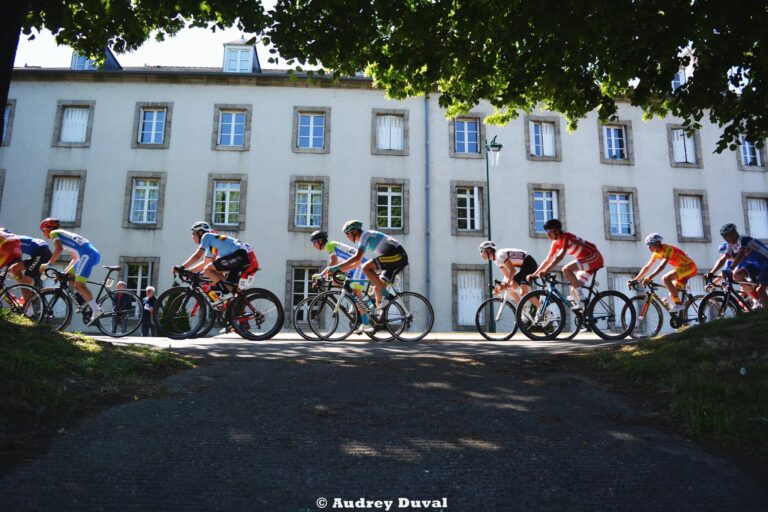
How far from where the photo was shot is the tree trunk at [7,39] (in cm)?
498

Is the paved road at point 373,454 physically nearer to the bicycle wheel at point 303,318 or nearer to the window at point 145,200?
the bicycle wheel at point 303,318

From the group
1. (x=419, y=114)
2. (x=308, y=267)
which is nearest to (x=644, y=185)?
(x=419, y=114)

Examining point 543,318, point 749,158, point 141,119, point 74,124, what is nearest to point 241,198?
point 141,119

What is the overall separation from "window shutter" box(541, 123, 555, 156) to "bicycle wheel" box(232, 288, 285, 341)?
56.8 ft

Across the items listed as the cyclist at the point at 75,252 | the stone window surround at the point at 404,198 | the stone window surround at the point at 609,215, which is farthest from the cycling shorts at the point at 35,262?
the stone window surround at the point at 609,215

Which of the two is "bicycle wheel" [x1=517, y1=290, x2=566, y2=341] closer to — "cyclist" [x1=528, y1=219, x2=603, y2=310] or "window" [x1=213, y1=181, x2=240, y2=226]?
"cyclist" [x1=528, y1=219, x2=603, y2=310]

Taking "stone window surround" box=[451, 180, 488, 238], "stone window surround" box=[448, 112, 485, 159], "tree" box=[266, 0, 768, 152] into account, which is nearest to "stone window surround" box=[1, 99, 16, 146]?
"stone window surround" box=[448, 112, 485, 159]

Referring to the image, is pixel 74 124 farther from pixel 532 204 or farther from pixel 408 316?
pixel 408 316

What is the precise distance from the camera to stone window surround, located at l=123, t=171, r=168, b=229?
70.2 ft

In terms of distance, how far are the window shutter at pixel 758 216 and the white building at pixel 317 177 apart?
13 cm

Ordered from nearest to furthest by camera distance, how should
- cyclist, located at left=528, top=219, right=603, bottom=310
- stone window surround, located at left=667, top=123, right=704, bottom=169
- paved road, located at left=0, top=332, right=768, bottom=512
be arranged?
1. paved road, located at left=0, top=332, right=768, bottom=512
2. cyclist, located at left=528, top=219, right=603, bottom=310
3. stone window surround, located at left=667, top=123, right=704, bottom=169

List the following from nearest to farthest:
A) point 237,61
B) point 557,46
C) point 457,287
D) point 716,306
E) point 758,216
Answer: point 557,46 → point 716,306 → point 457,287 → point 758,216 → point 237,61

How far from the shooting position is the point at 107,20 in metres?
8.25

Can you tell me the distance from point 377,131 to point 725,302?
15.5 m
